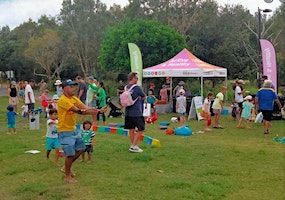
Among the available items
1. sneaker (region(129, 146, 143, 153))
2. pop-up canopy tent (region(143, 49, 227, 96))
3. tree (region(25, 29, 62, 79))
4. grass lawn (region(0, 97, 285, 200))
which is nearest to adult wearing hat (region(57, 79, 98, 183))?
grass lawn (region(0, 97, 285, 200))

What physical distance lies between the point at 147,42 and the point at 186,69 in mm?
10523

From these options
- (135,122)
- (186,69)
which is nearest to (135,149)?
(135,122)

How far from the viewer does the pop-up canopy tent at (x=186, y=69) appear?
2089 centimetres

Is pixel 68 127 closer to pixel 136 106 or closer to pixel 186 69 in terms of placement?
pixel 136 106

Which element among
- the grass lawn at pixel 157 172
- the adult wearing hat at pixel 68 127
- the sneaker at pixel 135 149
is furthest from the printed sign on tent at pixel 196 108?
the adult wearing hat at pixel 68 127

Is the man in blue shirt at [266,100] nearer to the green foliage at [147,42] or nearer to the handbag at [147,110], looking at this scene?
the handbag at [147,110]

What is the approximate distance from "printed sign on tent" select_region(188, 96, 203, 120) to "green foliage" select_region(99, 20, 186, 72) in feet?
39.4

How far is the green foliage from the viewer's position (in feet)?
102

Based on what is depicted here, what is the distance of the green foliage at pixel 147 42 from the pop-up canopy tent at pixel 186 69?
27.4 ft

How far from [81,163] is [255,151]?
12.2ft

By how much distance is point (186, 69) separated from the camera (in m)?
21.2

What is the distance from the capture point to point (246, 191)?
22.5ft

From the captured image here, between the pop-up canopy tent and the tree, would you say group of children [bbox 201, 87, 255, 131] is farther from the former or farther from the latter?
the tree

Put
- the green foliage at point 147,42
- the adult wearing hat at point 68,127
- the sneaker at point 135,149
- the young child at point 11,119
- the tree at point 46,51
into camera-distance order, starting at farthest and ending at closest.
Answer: the tree at point 46,51 → the green foliage at point 147,42 → the young child at point 11,119 → the sneaker at point 135,149 → the adult wearing hat at point 68,127
